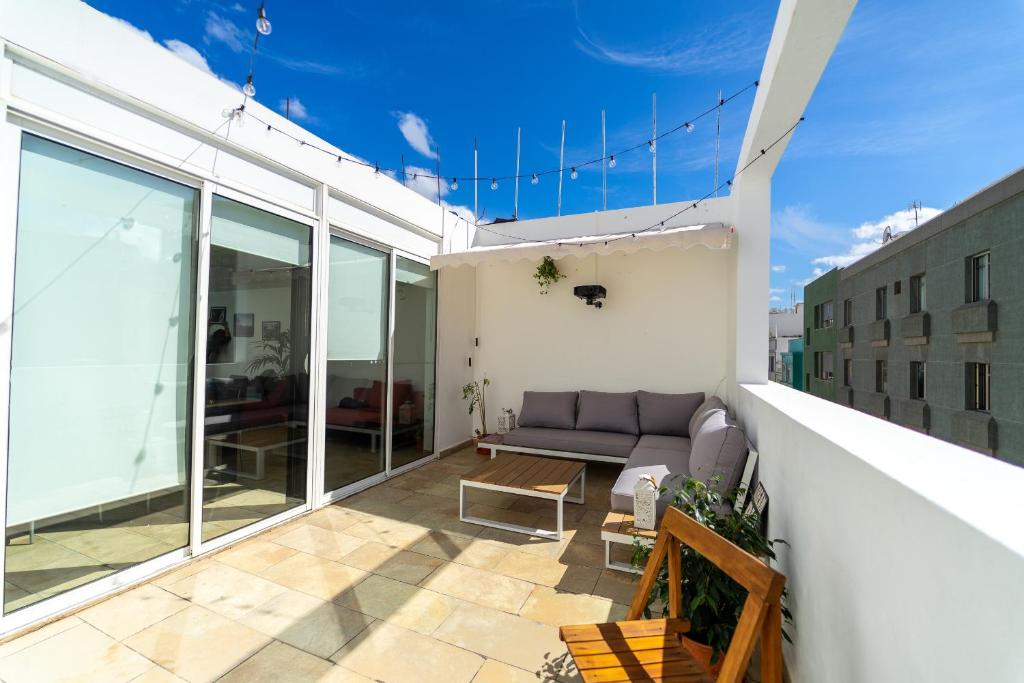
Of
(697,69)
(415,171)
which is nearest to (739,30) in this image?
(697,69)

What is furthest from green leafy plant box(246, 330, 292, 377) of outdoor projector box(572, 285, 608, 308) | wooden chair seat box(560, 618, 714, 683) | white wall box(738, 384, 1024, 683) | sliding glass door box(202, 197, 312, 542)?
white wall box(738, 384, 1024, 683)

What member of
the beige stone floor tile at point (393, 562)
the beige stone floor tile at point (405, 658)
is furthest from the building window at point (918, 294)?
the beige stone floor tile at point (405, 658)

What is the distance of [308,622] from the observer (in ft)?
9.37

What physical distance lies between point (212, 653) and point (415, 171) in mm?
5402

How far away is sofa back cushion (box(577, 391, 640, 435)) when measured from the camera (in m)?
6.32

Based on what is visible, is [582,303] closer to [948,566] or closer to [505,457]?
[505,457]

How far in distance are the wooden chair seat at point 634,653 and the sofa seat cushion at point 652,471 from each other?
148 centimetres

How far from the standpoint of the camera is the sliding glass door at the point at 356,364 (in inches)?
196

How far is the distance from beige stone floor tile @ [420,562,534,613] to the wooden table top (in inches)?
36.9

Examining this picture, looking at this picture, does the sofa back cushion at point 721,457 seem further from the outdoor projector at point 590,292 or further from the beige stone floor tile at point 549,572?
the outdoor projector at point 590,292

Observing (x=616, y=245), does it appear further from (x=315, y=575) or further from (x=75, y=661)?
(x=75, y=661)

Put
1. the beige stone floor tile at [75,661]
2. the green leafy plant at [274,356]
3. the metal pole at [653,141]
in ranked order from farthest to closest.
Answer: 1. the metal pole at [653,141]
2. the green leafy plant at [274,356]
3. the beige stone floor tile at [75,661]

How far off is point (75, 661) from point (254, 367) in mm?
2298

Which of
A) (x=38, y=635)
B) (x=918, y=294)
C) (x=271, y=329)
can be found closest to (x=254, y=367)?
(x=271, y=329)
